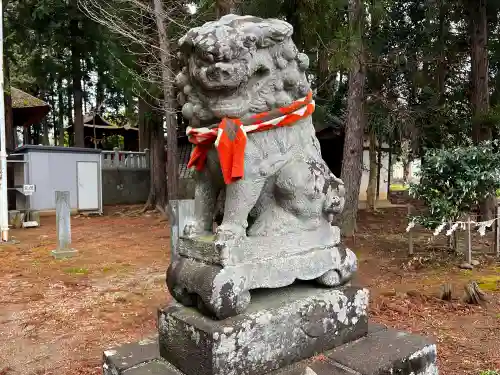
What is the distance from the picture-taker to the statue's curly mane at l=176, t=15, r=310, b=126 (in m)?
1.74

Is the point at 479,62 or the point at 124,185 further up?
the point at 479,62

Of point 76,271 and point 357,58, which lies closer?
point 76,271

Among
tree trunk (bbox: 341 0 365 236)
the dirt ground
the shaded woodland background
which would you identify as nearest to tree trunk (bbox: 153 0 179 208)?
the shaded woodland background

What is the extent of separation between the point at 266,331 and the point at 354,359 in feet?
1.47

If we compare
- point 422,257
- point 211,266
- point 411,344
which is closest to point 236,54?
point 211,266

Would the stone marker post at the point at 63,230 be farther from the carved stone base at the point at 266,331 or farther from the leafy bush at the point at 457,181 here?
the carved stone base at the point at 266,331

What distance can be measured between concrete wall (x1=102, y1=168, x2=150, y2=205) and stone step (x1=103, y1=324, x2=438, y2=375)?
1471cm

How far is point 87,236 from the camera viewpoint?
9.67 m

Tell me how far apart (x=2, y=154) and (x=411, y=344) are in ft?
28.5

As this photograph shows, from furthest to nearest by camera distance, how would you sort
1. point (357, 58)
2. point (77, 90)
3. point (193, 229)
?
point (77, 90), point (357, 58), point (193, 229)

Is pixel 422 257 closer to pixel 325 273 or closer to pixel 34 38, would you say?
pixel 325 273

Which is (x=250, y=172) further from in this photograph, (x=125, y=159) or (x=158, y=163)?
(x=125, y=159)

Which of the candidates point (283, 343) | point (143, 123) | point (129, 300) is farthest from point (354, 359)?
point (143, 123)

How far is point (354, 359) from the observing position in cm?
191
